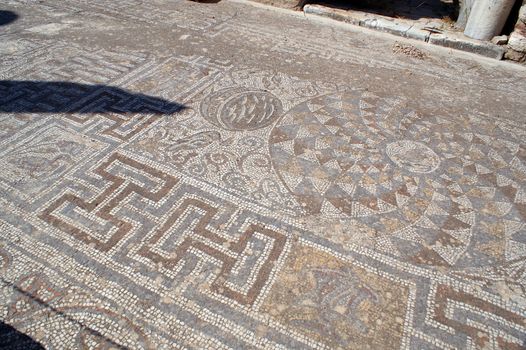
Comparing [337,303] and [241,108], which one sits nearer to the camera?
[337,303]

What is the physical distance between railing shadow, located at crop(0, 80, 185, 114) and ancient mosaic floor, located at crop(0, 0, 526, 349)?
0.03m

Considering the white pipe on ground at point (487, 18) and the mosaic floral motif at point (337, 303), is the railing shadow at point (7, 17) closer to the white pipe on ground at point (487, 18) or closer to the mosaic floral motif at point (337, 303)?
the mosaic floral motif at point (337, 303)

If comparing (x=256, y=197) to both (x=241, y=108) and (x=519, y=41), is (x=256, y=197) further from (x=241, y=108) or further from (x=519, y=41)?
(x=519, y=41)

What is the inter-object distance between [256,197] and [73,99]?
260cm

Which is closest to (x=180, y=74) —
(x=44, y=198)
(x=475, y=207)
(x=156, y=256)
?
(x=44, y=198)

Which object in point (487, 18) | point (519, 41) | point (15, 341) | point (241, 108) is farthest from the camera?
point (487, 18)

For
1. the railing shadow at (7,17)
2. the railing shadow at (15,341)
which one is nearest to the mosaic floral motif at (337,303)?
the railing shadow at (15,341)

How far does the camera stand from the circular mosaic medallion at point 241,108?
4.05 meters

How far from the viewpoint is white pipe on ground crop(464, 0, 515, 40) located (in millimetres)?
5344

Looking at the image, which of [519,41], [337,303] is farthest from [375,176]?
[519,41]

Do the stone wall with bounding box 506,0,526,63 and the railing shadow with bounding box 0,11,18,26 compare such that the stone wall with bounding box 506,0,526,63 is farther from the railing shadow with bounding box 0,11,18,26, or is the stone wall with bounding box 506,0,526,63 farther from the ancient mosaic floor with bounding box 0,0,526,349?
the railing shadow with bounding box 0,11,18,26

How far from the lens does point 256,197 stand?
319 cm

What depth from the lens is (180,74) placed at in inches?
191

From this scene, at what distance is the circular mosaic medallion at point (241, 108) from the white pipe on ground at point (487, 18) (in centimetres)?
352
